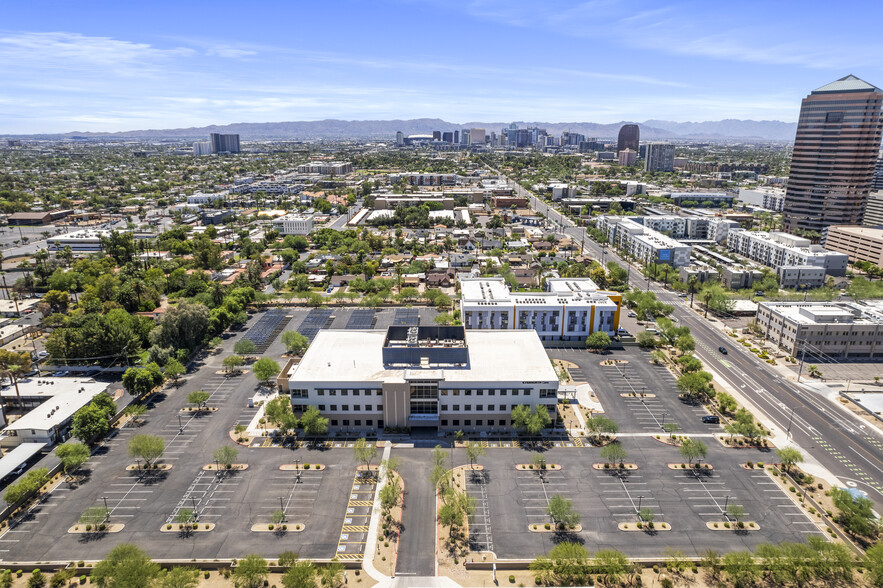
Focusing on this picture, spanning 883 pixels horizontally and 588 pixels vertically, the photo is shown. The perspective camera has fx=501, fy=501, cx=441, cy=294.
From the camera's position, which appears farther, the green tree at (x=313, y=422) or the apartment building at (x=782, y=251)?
the apartment building at (x=782, y=251)

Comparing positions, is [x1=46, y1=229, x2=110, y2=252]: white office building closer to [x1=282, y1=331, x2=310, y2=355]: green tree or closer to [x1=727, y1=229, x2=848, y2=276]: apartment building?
[x1=282, y1=331, x2=310, y2=355]: green tree

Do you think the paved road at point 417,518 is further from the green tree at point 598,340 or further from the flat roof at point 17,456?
the flat roof at point 17,456

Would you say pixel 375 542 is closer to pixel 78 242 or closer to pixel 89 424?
pixel 89 424

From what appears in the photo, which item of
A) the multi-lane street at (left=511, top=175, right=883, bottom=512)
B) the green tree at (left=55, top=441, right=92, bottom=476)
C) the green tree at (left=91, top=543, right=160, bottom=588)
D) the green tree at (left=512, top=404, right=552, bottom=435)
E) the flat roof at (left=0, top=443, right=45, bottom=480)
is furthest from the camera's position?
the green tree at (left=512, top=404, right=552, bottom=435)

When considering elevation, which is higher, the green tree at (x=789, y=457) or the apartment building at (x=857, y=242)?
the apartment building at (x=857, y=242)

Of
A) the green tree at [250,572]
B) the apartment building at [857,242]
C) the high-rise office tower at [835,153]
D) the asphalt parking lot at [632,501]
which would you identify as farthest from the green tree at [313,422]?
the high-rise office tower at [835,153]

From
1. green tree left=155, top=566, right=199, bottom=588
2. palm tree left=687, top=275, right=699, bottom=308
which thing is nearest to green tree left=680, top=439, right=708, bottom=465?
green tree left=155, top=566, right=199, bottom=588
